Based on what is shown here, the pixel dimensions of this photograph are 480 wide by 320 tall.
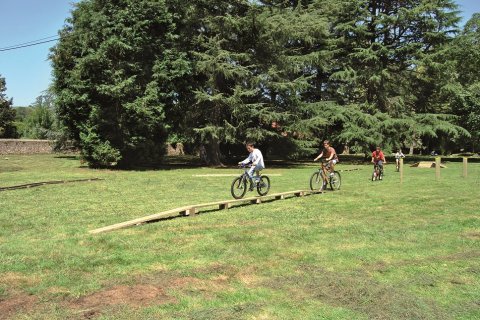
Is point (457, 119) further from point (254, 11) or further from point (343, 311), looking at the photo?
point (343, 311)

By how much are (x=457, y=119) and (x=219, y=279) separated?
45.0m

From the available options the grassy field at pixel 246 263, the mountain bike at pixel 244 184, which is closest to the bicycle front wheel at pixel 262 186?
the mountain bike at pixel 244 184

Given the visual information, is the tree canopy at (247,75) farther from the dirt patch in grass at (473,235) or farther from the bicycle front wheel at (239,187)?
the dirt patch in grass at (473,235)

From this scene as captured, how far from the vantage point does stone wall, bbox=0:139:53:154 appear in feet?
146

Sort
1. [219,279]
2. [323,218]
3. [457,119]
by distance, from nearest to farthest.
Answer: [219,279], [323,218], [457,119]

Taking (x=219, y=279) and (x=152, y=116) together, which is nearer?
(x=219, y=279)

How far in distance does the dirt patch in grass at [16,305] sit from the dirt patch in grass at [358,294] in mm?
2715

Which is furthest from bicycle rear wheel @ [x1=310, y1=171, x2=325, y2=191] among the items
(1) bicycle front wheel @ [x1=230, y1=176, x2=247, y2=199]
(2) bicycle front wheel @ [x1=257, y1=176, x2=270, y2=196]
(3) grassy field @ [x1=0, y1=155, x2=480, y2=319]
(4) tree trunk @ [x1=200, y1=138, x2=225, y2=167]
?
(4) tree trunk @ [x1=200, y1=138, x2=225, y2=167]

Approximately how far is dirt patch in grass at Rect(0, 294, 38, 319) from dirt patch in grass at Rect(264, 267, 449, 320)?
2715 mm

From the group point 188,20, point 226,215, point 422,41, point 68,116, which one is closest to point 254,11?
point 188,20

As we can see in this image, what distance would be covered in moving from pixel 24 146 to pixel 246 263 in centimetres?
4600

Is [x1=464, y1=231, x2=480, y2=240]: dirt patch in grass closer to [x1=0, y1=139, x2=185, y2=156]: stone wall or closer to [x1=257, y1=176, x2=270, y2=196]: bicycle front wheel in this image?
[x1=257, y1=176, x2=270, y2=196]: bicycle front wheel

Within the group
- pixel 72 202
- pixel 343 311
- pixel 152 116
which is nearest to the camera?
pixel 343 311

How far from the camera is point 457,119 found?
4522 cm
